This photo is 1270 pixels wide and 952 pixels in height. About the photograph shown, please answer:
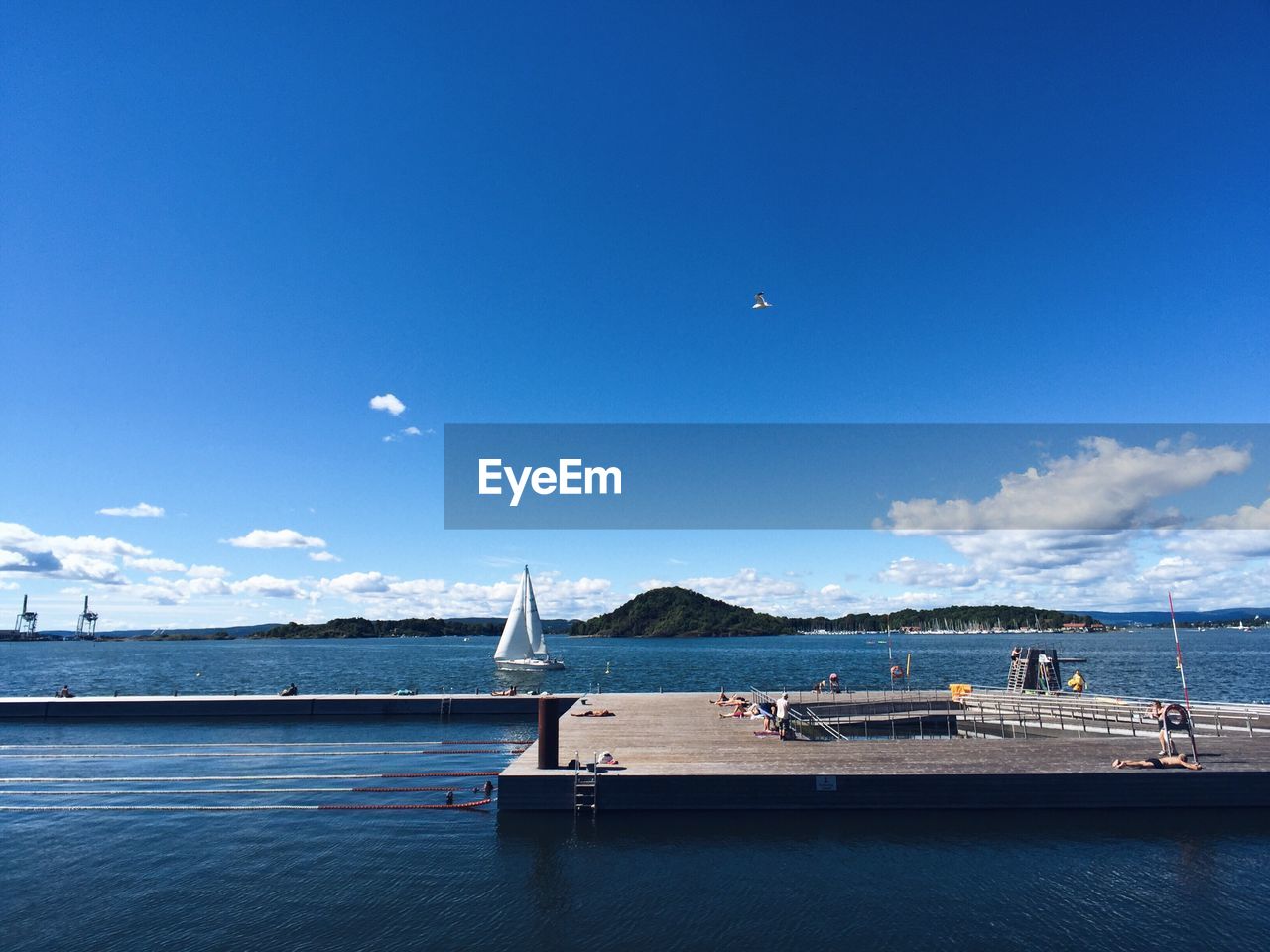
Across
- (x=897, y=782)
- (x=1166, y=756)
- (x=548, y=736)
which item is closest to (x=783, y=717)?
(x=897, y=782)

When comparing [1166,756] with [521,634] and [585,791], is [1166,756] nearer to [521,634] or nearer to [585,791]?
[585,791]

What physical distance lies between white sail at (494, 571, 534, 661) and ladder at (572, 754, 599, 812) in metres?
69.4

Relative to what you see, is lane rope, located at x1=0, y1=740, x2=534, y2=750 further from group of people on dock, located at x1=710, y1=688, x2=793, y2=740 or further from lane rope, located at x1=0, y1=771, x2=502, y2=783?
group of people on dock, located at x1=710, y1=688, x2=793, y2=740

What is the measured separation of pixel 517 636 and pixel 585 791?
71396mm

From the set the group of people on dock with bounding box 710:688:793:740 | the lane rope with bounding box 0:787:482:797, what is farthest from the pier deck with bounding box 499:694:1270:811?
the lane rope with bounding box 0:787:482:797

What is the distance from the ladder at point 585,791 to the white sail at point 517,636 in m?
69.4

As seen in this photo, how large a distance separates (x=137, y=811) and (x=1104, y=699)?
4713 cm

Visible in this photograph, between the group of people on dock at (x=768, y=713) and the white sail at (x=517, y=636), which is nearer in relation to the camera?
the group of people on dock at (x=768, y=713)

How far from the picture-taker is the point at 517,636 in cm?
9244

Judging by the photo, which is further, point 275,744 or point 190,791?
point 275,744

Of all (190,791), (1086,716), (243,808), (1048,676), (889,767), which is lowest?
(243,808)

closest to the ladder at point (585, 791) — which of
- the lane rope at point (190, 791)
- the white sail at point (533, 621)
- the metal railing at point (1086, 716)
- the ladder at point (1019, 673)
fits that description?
the lane rope at point (190, 791)

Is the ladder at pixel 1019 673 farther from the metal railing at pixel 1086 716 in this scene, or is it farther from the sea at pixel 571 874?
the sea at pixel 571 874

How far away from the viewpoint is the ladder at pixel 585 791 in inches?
911
